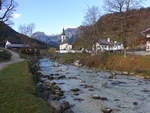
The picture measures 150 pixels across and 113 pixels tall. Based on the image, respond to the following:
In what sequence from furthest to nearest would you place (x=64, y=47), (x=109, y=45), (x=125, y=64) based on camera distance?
1. (x=64, y=47)
2. (x=109, y=45)
3. (x=125, y=64)

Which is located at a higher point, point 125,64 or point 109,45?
point 109,45

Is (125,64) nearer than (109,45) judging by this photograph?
Yes

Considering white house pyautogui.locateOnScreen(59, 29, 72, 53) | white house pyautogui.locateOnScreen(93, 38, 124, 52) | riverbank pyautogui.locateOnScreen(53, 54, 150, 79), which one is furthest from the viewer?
white house pyautogui.locateOnScreen(59, 29, 72, 53)

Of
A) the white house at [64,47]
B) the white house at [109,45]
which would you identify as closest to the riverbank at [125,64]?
the white house at [109,45]

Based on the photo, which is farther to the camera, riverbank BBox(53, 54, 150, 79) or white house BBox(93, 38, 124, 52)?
white house BBox(93, 38, 124, 52)

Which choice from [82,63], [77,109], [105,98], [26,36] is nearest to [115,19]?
[82,63]

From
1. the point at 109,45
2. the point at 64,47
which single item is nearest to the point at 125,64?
the point at 109,45

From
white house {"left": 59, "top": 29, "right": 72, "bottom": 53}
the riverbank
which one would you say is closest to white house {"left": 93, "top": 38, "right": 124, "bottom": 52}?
the riverbank

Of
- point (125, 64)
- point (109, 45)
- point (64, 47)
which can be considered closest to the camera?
point (125, 64)

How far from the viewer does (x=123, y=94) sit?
60.5 ft

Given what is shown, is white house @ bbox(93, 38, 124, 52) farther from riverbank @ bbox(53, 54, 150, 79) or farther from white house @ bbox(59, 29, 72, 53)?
white house @ bbox(59, 29, 72, 53)

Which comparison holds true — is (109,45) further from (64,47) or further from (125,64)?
(64,47)

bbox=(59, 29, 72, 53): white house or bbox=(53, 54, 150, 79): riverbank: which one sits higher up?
bbox=(59, 29, 72, 53): white house

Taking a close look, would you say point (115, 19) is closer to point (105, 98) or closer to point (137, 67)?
point (137, 67)
